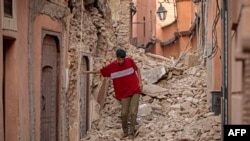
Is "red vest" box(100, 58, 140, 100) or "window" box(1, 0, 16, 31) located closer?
"window" box(1, 0, 16, 31)

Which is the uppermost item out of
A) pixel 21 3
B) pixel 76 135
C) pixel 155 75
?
pixel 21 3

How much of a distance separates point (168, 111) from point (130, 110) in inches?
64.2

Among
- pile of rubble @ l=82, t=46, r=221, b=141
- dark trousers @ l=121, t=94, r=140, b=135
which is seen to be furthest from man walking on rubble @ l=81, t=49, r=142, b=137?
pile of rubble @ l=82, t=46, r=221, b=141

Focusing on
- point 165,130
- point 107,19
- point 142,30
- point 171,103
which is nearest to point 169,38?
point 142,30

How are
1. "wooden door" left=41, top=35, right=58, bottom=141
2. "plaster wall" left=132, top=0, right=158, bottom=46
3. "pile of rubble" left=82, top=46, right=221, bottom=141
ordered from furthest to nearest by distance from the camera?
Result: "plaster wall" left=132, top=0, right=158, bottom=46
"pile of rubble" left=82, top=46, right=221, bottom=141
"wooden door" left=41, top=35, right=58, bottom=141

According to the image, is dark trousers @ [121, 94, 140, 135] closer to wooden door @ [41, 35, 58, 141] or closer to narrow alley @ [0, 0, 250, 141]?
narrow alley @ [0, 0, 250, 141]

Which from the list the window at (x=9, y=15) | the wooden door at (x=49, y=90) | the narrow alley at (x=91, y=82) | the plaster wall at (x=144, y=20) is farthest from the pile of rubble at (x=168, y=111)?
the plaster wall at (x=144, y=20)

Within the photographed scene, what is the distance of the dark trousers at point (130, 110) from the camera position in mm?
A: 8664

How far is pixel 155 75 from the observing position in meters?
12.1

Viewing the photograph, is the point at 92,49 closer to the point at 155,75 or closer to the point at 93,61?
the point at 93,61

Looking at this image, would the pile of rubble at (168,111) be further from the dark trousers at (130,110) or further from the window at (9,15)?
the window at (9,15)

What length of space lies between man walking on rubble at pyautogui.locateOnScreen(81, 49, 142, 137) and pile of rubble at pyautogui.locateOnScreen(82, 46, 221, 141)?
46 cm

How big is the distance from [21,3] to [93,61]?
13.0 ft

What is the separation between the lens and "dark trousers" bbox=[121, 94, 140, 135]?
28.4 ft
